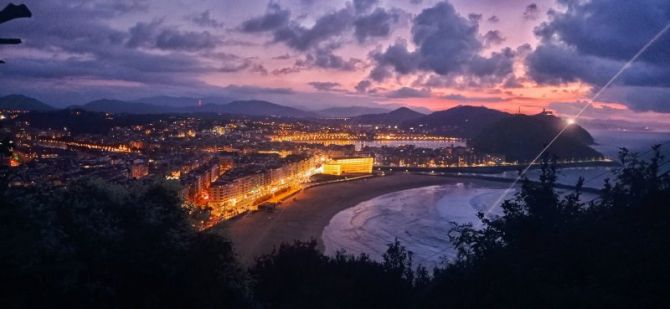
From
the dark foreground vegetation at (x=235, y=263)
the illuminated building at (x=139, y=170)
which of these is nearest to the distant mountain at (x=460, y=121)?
the illuminated building at (x=139, y=170)

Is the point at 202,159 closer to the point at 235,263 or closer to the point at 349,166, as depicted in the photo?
the point at 349,166

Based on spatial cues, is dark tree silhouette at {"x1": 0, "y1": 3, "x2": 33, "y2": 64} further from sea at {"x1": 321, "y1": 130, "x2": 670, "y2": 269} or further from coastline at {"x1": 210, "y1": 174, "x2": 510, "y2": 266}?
sea at {"x1": 321, "y1": 130, "x2": 670, "y2": 269}

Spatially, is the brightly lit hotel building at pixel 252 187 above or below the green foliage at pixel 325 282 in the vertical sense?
below

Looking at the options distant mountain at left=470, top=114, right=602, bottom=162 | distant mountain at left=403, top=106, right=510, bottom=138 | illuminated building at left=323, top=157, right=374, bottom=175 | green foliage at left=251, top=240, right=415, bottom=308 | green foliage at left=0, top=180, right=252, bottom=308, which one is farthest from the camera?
distant mountain at left=403, top=106, right=510, bottom=138

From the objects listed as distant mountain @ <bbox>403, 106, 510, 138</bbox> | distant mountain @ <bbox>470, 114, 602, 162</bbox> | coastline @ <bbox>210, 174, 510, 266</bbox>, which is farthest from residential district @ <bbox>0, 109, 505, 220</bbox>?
distant mountain @ <bbox>403, 106, 510, 138</bbox>

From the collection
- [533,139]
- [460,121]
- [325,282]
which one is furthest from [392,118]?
[325,282]

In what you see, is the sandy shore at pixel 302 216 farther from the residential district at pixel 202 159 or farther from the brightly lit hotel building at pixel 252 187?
the brightly lit hotel building at pixel 252 187

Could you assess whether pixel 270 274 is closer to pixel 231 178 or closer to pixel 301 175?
pixel 231 178
